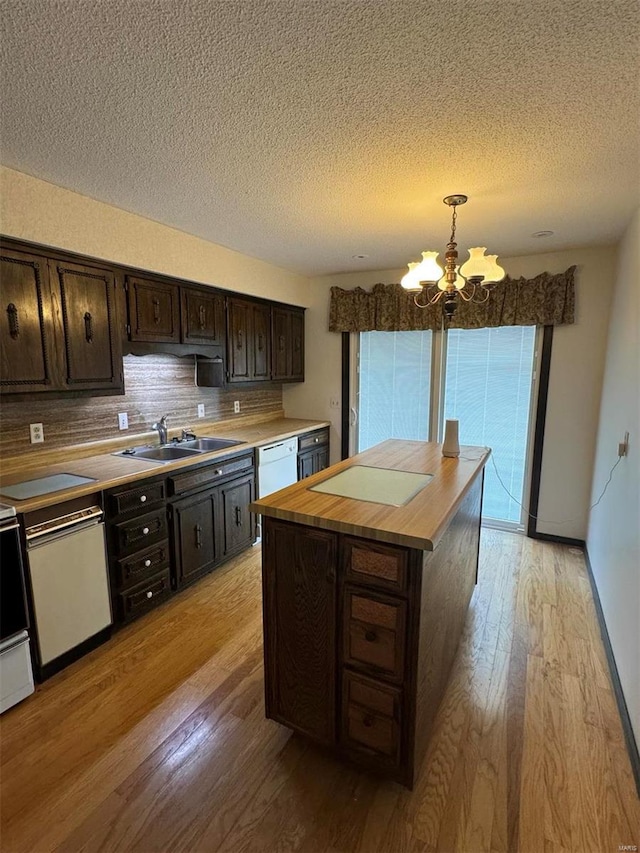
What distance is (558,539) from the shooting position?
3625 mm

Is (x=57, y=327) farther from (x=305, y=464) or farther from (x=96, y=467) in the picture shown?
(x=305, y=464)

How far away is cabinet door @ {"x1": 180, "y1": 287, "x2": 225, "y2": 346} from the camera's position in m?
3.02

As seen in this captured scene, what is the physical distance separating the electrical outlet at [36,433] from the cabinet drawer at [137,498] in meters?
0.65

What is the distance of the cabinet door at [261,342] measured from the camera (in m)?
3.77

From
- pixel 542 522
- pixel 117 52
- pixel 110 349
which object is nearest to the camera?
pixel 117 52

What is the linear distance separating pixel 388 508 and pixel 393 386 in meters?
2.72

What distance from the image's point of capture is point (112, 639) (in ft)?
7.73

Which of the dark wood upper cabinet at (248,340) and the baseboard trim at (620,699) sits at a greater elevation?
the dark wood upper cabinet at (248,340)

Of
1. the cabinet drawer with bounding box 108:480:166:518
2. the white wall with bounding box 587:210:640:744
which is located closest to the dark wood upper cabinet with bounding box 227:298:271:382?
the cabinet drawer with bounding box 108:480:166:518

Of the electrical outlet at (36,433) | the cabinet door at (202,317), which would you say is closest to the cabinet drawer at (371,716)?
the electrical outlet at (36,433)

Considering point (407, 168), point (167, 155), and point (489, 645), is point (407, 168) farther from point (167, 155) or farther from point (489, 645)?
point (489, 645)

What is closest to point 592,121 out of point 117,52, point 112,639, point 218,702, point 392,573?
point 117,52

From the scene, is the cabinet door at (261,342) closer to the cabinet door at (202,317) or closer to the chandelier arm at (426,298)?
the cabinet door at (202,317)

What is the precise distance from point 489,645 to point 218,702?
1.50 metres
